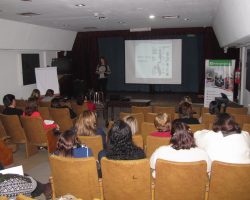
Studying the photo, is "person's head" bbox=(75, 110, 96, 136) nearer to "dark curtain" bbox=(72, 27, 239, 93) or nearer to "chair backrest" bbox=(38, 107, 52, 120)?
"chair backrest" bbox=(38, 107, 52, 120)

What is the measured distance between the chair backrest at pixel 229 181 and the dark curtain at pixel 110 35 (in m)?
9.99

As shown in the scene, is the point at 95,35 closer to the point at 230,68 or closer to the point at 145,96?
the point at 145,96

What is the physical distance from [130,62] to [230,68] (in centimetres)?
518

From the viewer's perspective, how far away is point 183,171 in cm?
288

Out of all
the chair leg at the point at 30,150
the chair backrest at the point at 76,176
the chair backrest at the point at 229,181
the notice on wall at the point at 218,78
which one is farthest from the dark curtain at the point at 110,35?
the chair backrest at the point at 76,176

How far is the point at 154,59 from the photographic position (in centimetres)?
1377

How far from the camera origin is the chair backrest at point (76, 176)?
10.0ft

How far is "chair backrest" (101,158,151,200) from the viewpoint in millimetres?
2902

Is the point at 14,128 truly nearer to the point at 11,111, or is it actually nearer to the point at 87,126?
the point at 11,111

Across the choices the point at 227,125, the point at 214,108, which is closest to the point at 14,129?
the point at 227,125

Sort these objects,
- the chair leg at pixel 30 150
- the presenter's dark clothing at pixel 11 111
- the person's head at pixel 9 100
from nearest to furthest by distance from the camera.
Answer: the chair leg at pixel 30 150, the presenter's dark clothing at pixel 11 111, the person's head at pixel 9 100

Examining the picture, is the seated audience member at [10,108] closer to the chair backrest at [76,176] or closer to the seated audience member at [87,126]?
the seated audience member at [87,126]

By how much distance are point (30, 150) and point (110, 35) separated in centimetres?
834

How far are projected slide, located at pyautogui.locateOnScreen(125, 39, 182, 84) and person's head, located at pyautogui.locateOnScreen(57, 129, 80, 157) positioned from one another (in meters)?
10.8
